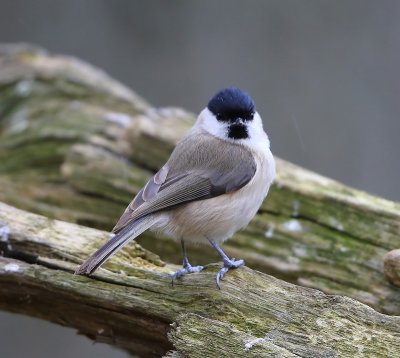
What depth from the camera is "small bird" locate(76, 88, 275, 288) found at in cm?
326

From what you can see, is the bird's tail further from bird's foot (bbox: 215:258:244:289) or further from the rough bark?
bird's foot (bbox: 215:258:244:289)

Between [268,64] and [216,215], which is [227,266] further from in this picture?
[268,64]

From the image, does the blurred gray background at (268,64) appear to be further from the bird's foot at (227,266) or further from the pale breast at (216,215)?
the bird's foot at (227,266)

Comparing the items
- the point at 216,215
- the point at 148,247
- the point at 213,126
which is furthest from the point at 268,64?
the point at 216,215

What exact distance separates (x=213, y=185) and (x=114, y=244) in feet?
2.05

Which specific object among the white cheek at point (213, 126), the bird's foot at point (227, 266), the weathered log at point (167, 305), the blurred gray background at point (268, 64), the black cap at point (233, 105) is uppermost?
the blurred gray background at point (268, 64)

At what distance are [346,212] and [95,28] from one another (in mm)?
4819

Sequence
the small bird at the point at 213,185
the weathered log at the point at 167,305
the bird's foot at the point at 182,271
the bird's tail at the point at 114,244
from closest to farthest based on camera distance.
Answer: the weathered log at the point at 167,305, the bird's tail at the point at 114,244, the bird's foot at the point at 182,271, the small bird at the point at 213,185

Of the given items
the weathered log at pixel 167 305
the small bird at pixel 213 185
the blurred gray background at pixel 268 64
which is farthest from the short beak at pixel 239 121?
the blurred gray background at pixel 268 64

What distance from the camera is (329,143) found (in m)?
7.22

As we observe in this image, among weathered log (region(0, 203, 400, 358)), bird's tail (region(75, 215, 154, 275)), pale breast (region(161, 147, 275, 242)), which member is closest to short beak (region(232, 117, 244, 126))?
pale breast (region(161, 147, 275, 242))

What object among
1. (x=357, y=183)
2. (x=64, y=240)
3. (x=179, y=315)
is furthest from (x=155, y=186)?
(x=357, y=183)

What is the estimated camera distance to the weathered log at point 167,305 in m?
2.66

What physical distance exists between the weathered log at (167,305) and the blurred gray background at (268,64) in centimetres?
369
